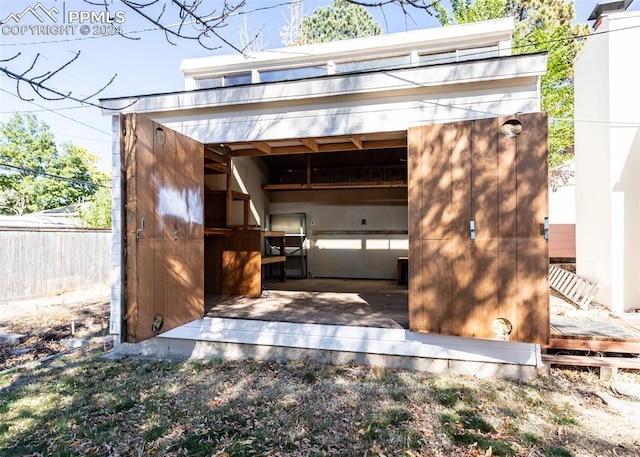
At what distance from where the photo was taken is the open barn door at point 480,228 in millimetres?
3143

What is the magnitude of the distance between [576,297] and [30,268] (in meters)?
10.9

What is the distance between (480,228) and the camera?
331cm

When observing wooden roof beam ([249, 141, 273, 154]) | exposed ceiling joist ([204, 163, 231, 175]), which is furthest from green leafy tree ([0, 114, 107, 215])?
wooden roof beam ([249, 141, 273, 154])

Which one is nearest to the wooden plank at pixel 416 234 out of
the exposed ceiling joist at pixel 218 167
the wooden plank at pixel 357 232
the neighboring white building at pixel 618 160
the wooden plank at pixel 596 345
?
the wooden plank at pixel 596 345

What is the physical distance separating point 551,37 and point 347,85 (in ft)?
38.6

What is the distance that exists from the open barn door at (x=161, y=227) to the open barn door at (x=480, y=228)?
231 cm

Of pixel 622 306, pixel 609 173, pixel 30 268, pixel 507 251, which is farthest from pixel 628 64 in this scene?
pixel 30 268

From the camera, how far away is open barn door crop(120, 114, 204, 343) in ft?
10.6

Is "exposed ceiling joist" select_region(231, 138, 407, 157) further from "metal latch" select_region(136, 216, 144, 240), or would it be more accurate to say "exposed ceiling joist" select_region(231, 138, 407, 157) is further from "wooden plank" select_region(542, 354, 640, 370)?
"wooden plank" select_region(542, 354, 640, 370)

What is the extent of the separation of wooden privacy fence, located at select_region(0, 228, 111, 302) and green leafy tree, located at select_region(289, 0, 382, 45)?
14.7 m

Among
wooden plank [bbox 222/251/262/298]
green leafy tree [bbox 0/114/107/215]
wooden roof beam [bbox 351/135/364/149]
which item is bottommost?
wooden plank [bbox 222/251/262/298]

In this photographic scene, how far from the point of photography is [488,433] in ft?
8.55

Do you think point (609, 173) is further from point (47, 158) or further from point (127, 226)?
point (47, 158)

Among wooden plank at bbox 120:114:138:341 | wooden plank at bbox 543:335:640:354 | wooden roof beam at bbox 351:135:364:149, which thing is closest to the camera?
wooden plank at bbox 120:114:138:341
